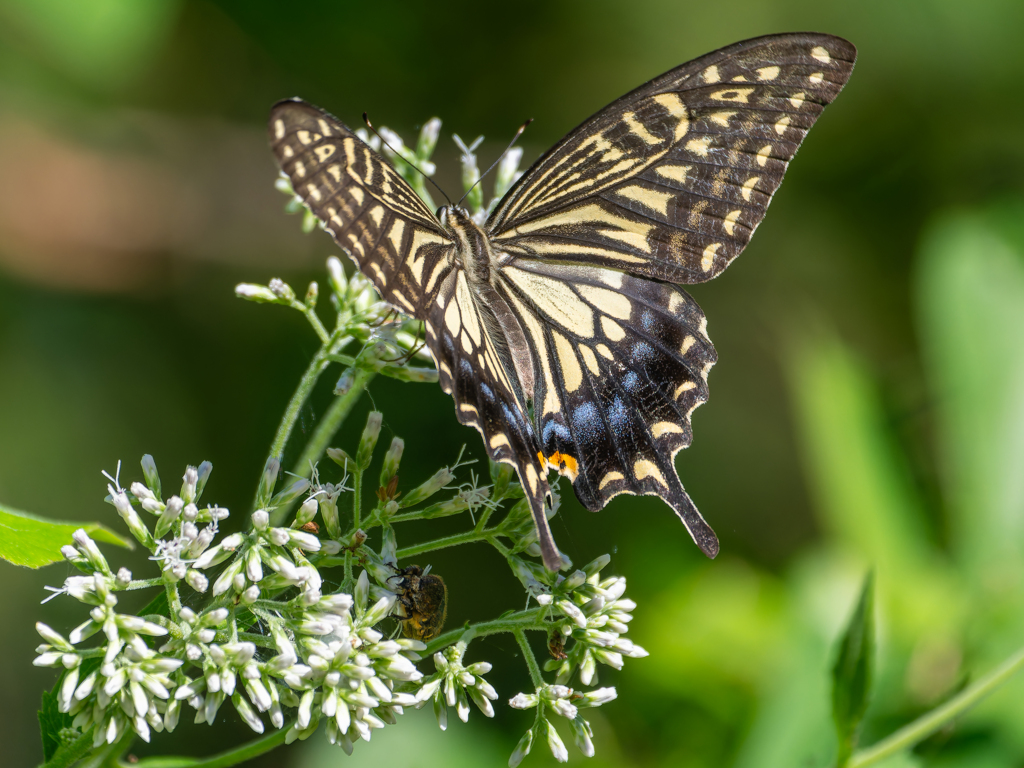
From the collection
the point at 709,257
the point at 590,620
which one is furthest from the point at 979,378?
the point at 590,620

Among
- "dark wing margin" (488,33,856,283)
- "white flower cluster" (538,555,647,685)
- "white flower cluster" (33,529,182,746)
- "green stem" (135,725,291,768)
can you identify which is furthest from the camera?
"dark wing margin" (488,33,856,283)

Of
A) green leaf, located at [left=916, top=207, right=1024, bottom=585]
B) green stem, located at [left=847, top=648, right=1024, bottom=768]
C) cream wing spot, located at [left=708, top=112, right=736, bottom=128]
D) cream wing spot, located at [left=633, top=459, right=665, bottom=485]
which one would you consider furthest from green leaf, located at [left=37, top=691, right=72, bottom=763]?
green leaf, located at [left=916, top=207, right=1024, bottom=585]

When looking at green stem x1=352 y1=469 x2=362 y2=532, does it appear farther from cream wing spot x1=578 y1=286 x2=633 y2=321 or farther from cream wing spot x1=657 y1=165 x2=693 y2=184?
cream wing spot x1=657 y1=165 x2=693 y2=184

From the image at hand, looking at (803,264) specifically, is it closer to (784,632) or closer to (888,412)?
(888,412)

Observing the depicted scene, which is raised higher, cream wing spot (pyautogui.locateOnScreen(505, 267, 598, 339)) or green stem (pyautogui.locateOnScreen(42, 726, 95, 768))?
cream wing spot (pyautogui.locateOnScreen(505, 267, 598, 339))

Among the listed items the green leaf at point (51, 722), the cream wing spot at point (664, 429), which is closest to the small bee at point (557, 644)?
the cream wing spot at point (664, 429)

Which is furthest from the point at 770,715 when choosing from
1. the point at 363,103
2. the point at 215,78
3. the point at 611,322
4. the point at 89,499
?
the point at 215,78
